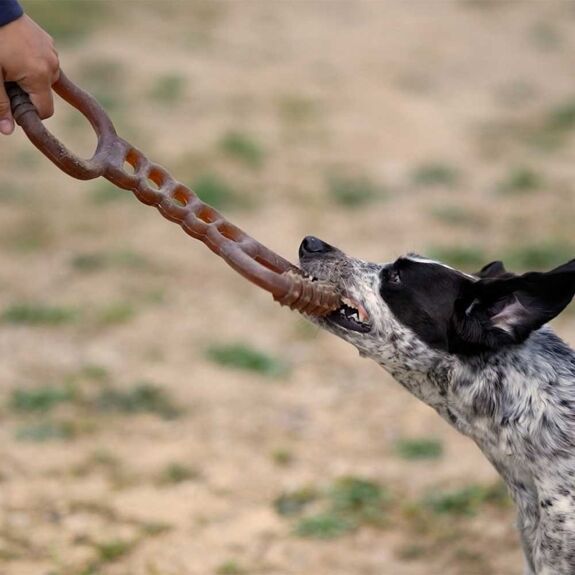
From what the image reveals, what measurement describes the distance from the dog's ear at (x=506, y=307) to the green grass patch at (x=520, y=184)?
18.6ft

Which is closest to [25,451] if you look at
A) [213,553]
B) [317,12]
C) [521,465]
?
[213,553]

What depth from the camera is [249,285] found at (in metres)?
7.82

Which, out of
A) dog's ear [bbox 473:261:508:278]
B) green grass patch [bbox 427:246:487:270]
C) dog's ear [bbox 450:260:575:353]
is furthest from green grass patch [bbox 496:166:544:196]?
dog's ear [bbox 450:260:575:353]

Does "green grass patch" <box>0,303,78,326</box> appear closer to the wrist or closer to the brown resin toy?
the brown resin toy

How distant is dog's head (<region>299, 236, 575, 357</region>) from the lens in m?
3.76

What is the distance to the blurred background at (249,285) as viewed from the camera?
5.07 metres

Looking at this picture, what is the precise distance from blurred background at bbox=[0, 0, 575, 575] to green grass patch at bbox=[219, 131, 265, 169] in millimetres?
29

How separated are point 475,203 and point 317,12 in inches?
234

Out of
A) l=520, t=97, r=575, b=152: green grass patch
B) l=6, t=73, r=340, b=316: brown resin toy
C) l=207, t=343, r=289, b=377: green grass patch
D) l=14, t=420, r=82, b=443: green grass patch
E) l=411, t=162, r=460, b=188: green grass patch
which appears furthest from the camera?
l=520, t=97, r=575, b=152: green grass patch

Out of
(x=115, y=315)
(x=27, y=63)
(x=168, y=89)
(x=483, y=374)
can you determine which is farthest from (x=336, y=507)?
(x=168, y=89)

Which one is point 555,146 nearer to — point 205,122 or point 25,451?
point 205,122

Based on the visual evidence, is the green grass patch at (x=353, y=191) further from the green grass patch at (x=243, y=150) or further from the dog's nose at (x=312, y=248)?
the dog's nose at (x=312, y=248)

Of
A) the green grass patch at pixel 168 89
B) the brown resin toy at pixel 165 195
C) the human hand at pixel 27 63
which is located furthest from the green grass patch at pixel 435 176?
the human hand at pixel 27 63

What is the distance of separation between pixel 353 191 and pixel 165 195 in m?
5.80
